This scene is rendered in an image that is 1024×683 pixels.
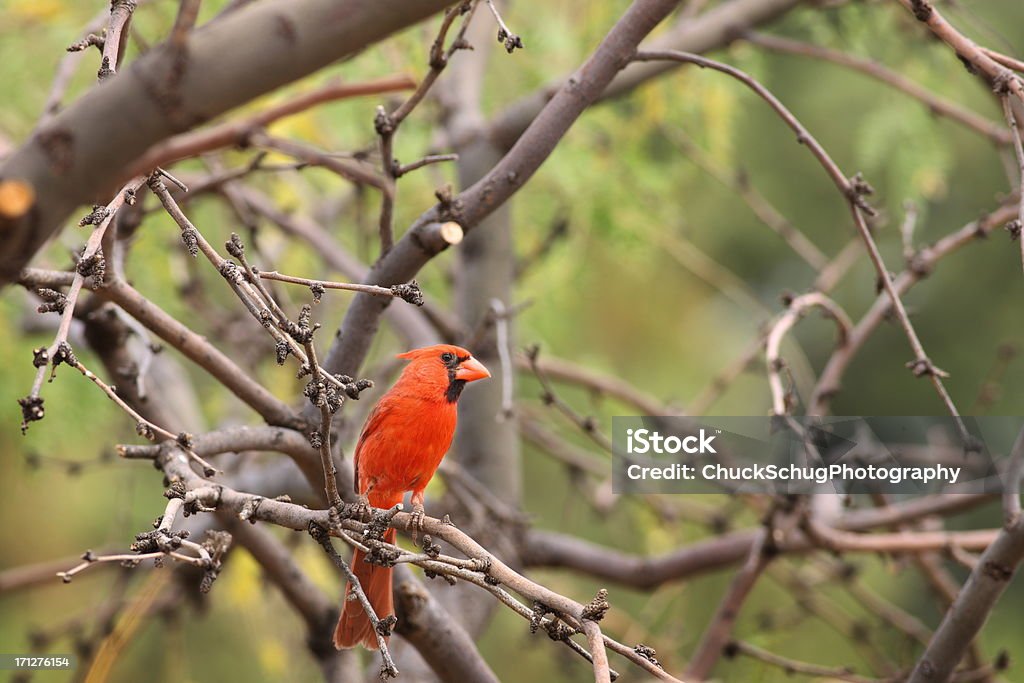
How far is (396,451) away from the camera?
2.78 metres

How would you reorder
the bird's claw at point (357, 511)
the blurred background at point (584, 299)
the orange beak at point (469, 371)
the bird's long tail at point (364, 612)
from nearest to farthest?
the bird's claw at point (357, 511)
the bird's long tail at point (364, 612)
the orange beak at point (469, 371)
the blurred background at point (584, 299)

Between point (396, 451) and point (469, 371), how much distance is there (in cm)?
39

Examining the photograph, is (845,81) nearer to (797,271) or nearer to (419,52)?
(797,271)

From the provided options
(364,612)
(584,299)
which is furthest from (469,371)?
(584,299)

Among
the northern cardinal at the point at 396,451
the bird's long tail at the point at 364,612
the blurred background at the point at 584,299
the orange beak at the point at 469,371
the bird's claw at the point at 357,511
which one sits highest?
the blurred background at the point at 584,299

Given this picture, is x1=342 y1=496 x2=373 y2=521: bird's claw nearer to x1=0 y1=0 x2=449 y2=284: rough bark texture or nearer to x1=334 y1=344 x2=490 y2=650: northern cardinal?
x1=334 y1=344 x2=490 y2=650: northern cardinal

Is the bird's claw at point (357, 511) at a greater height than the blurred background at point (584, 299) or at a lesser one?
lesser

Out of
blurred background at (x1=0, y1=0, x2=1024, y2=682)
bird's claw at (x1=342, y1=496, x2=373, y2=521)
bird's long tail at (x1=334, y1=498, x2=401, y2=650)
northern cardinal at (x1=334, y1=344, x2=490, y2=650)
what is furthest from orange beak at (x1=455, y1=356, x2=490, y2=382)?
bird's claw at (x1=342, y1=496, x2=373, y2=521)

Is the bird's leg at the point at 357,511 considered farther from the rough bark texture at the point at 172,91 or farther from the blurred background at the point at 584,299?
the blurred background at the point at 584,299

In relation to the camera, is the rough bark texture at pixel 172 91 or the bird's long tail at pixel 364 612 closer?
the rough bark texture at pixel 172 91

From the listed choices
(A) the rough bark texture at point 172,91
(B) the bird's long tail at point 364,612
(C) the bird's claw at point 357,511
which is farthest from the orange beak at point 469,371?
(A) the rough bark texture at point 172,91

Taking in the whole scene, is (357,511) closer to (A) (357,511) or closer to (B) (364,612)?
(A) (357,511)

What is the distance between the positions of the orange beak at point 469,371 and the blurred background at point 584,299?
0.91m

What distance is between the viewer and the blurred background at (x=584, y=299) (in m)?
4.40
